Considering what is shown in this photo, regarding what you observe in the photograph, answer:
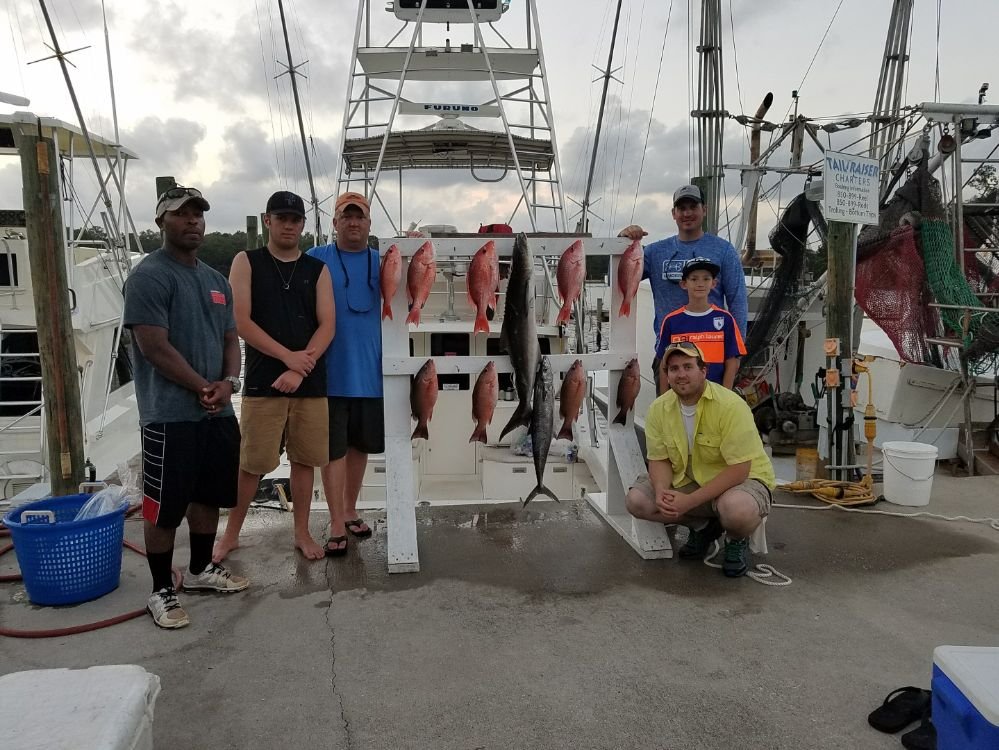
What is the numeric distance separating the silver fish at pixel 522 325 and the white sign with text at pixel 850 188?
9.84 ft

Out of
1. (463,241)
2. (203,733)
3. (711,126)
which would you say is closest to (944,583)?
(463,241)

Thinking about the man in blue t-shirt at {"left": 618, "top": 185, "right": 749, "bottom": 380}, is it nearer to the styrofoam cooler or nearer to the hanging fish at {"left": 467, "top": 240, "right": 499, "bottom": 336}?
the hanging fish at {"left": 467, "top": 240, "right": 499, "bottom": 336}

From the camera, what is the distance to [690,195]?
14.1ft

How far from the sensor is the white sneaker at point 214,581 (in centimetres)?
357

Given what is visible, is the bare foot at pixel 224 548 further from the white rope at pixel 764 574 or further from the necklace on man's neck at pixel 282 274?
the white rope at pixel 764 574

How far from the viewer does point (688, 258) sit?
4.38 metres

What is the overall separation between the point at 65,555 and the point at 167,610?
65 centimetres

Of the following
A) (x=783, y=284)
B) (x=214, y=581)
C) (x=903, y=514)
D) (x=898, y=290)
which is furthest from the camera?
(x=783, y=284)

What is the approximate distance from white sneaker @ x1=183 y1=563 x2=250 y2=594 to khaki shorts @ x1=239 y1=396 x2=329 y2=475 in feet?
1.87

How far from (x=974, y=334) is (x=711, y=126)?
1189cm

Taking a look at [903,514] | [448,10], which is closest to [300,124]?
[448,10]

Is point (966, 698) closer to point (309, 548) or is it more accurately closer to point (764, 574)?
point (764, 574)

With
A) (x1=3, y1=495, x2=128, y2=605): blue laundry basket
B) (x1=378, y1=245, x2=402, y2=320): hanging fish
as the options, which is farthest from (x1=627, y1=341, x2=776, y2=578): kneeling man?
(x1=3, y1=495, x2=128, y2=605): blue laundry basket

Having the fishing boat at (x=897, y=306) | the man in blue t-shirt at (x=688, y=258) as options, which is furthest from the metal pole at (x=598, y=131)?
the man in blue t-shirt at (x=688, y=258)
